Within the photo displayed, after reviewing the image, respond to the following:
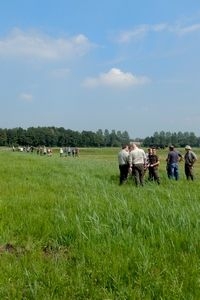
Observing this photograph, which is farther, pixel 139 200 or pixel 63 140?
pixel 63 140

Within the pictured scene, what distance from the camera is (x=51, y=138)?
165 m

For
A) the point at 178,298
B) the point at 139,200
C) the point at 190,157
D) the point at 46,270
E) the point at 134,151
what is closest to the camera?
the point at 178,298

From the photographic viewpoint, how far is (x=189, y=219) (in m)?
6.78

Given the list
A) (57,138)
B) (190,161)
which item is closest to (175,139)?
(57,138)

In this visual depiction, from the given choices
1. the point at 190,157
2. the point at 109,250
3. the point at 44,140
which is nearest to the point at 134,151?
the point at 190,157

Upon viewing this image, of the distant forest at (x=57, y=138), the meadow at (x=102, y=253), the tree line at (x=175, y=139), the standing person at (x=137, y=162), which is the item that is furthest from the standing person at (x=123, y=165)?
the distant forest at (x=57, y=138)

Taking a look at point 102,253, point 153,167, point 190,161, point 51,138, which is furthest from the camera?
point 51,138

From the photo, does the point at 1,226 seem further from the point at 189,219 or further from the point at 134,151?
the point at 134,151

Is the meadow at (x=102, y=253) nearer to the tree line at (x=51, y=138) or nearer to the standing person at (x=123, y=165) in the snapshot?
the standing person at (x=123, y=165)

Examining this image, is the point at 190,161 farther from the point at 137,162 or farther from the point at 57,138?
the point at 57,138

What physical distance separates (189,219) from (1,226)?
9.47ft

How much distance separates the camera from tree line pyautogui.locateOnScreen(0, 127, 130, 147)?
163175mm

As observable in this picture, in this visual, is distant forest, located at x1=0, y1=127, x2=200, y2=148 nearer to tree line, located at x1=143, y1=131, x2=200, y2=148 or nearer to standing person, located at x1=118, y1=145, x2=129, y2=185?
tree line, located at x1=143, y1=131, x2=200, y2=148

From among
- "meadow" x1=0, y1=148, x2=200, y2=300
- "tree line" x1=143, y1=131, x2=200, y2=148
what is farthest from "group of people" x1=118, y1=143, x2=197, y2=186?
"tree line" x1=143, y1=131, x2=200, y2=148
